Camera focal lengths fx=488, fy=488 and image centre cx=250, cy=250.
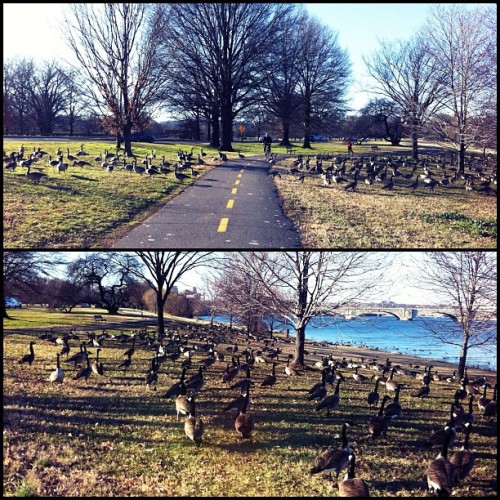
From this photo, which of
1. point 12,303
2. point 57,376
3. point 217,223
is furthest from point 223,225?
point 12,303

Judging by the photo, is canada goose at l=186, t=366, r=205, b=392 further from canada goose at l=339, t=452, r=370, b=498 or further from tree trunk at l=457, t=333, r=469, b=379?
tree trunk at l=457, t=333, r=469, b=379

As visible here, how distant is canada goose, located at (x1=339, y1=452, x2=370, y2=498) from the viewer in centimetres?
623

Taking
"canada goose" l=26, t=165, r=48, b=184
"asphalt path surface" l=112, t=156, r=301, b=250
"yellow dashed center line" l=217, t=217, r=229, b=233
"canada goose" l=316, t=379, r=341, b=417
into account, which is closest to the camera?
"canada goose" l=316, t=379, r=341, b=417

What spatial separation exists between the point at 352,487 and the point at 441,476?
1194mm

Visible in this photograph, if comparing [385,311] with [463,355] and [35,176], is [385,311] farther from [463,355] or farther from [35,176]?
[35,176]

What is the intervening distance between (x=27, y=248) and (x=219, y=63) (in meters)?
28.9

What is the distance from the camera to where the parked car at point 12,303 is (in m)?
15.5

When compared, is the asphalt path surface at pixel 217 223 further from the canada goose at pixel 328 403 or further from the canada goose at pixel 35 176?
the canada goose at pixel 35 176

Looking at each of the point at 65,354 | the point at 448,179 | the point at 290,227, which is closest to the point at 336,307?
the point at 290,227

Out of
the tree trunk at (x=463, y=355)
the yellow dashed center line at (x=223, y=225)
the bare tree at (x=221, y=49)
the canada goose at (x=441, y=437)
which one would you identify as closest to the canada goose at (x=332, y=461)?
the canada goose at (x=441, y=437)

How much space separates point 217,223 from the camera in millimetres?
10969

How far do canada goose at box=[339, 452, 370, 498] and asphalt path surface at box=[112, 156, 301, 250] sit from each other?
446 centimetres

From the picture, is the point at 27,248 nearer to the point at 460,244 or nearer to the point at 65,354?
the point at 65,354

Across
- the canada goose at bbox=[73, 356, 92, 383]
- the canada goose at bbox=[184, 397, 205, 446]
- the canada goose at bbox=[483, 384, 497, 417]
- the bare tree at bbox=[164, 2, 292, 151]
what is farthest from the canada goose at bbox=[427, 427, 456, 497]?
the bare tree at bbox=[164, 2, 292, 151]
